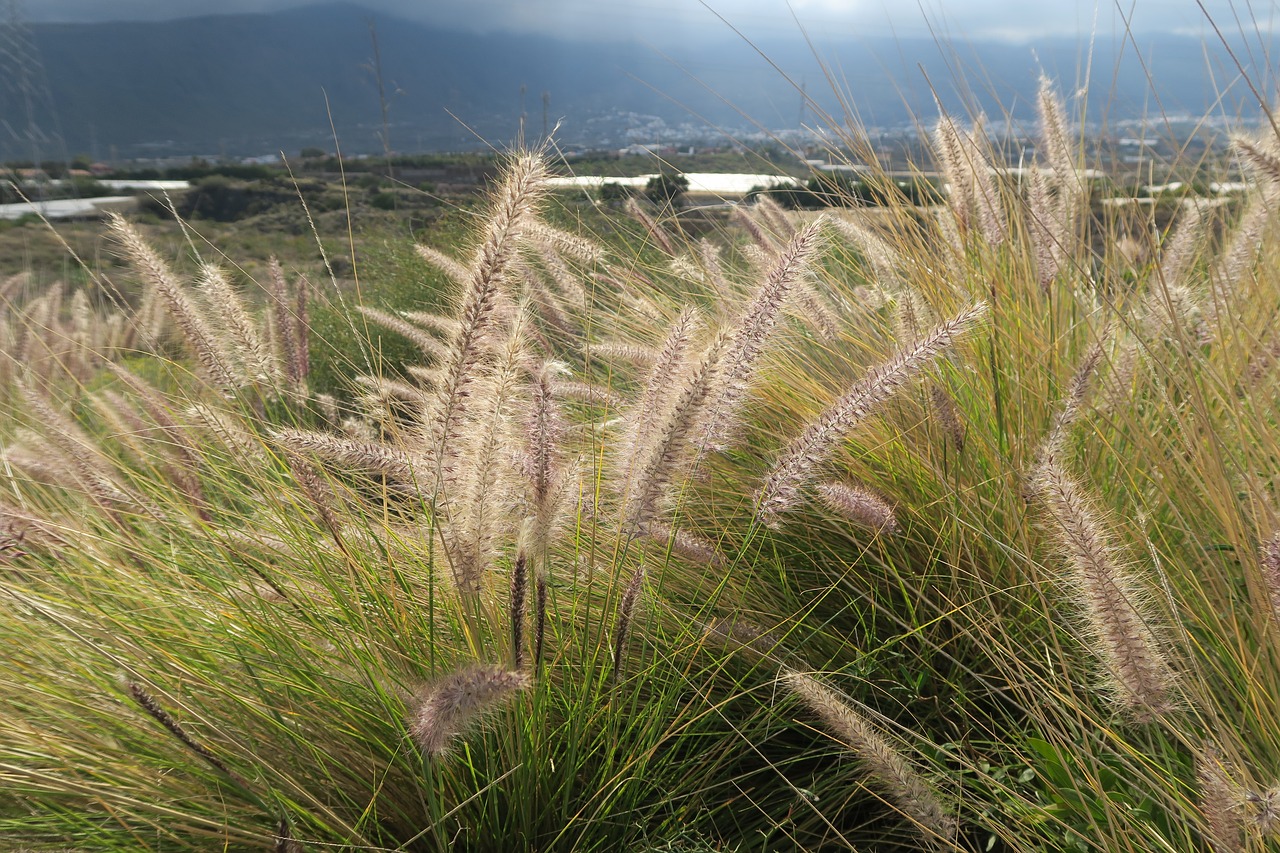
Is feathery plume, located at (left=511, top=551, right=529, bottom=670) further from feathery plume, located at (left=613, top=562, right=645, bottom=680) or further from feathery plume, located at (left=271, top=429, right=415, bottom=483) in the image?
feathery plume, located at (left=271, top=429, right=415, bottom=483)

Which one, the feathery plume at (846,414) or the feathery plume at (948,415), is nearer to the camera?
the feathery plume at (846,414)

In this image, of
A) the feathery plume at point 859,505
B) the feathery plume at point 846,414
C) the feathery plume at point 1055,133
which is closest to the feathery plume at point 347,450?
the feathery plume at point 846,414

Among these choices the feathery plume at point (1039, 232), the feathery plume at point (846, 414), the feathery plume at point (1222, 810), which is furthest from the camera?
the feathery plume at point (1039, 232)

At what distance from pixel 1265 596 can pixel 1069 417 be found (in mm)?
402

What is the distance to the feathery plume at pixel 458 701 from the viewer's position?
1009 mm

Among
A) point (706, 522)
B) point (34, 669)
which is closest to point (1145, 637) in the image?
point (706, 522)

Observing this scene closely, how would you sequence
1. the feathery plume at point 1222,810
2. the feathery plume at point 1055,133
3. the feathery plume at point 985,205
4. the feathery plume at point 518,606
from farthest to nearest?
1. the feathery plume at point 1055,133
2. the feathery plume at point 985,205
3. the feathery plume at point 518,606
4. the feathery plume at point 1222,810

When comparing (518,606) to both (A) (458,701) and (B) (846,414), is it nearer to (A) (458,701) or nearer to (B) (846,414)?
(A) (458,701)

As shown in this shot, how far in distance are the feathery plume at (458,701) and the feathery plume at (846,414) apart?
551mm

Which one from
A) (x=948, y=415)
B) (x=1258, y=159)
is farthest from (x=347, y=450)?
(x=1258, y=159)

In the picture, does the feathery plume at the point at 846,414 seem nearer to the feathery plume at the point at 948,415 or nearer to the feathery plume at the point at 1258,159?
the feathery plume at the point at 948,415

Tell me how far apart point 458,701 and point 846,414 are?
75cm

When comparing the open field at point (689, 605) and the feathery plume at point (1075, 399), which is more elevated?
the feathery plume at point (1075, 399)

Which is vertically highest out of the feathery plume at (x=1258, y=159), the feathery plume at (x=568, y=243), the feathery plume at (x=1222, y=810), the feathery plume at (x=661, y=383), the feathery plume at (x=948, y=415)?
the feathery plume at (x=1258, y=159)
